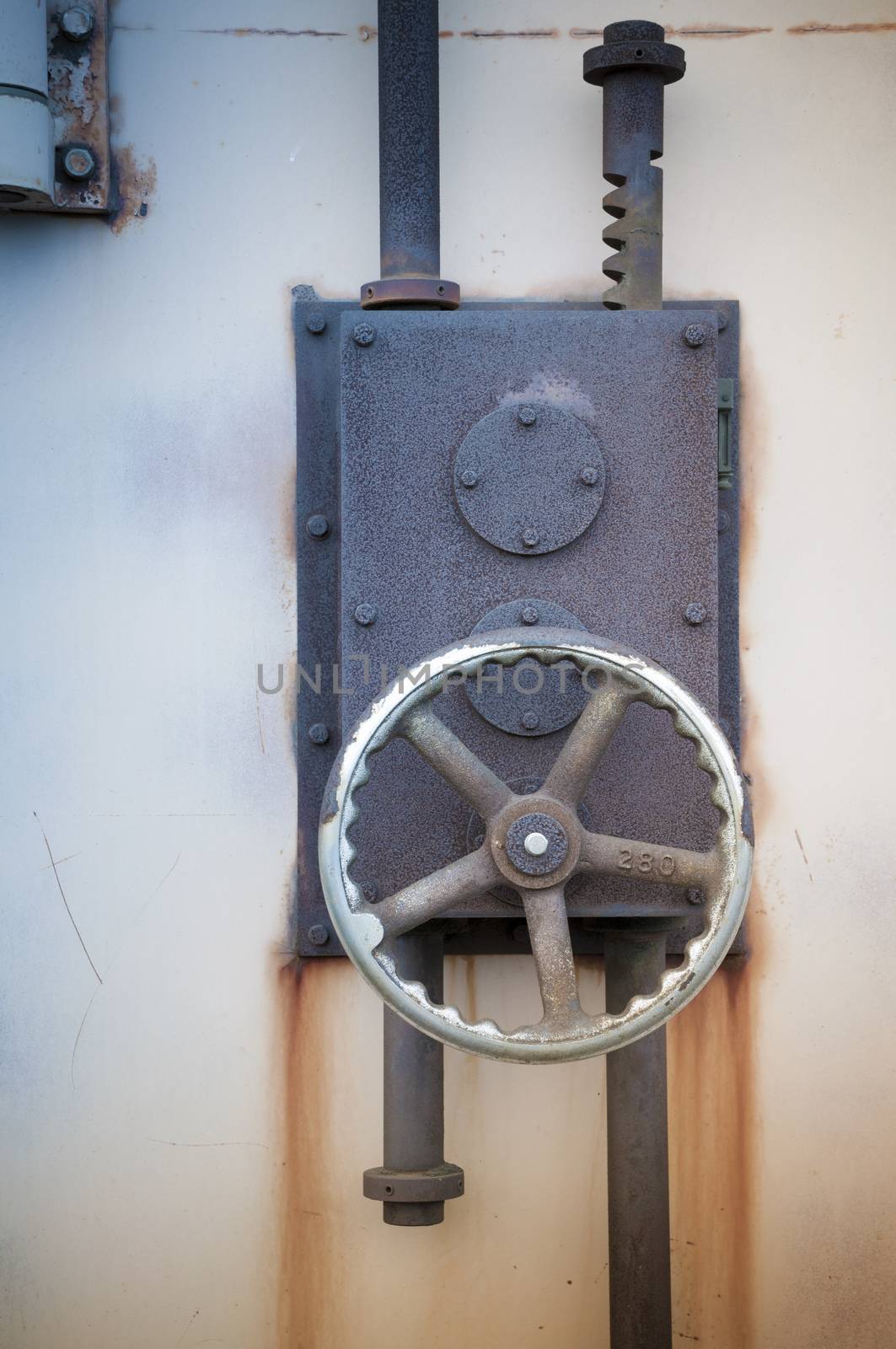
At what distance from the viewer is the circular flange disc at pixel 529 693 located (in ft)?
4.17

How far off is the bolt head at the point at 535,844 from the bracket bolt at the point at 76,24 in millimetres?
987

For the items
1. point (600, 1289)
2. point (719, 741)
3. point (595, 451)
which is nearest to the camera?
point (719, 741)

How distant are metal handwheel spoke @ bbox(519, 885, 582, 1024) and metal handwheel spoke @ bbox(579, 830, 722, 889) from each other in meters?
0.04

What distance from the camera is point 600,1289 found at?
1.43m

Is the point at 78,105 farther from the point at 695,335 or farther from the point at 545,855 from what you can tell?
the point at 545,855

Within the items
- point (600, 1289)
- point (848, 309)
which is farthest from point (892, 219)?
point (600, 1289)

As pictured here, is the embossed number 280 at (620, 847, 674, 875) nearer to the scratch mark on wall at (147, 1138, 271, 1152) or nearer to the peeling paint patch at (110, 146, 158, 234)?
the scratch mark on wall at (147, 1138, 271, 1152)

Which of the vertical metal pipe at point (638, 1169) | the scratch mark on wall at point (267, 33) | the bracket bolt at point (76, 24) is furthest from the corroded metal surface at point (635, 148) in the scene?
the vertical metal pipe at point (638, 1169)

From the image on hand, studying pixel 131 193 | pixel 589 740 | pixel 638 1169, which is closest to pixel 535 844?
pixel 589 740

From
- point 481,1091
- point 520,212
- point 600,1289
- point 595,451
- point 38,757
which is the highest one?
point 520,212

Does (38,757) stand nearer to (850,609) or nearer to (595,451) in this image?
(595,451)

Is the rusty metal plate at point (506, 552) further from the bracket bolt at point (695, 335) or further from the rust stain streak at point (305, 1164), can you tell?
the rust stain streak at point (305, 1164)

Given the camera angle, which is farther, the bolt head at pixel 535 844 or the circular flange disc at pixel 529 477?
the circular flange disc at pixel 529 477

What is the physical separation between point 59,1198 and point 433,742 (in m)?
0.71
